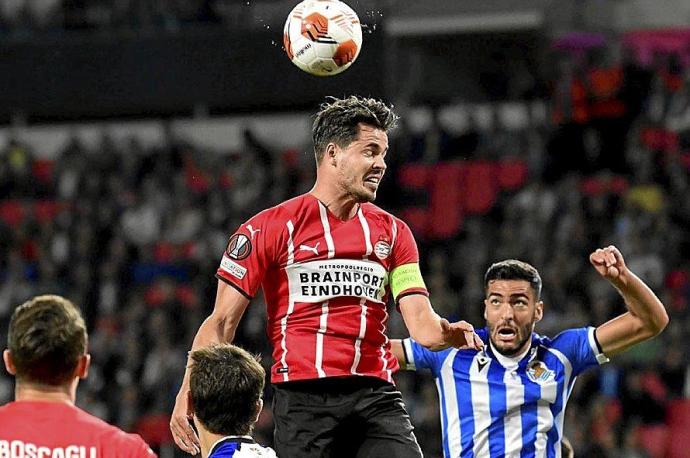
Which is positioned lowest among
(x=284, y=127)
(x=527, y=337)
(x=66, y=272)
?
(x=527, y=337)

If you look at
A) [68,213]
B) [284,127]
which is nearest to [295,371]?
[68,213]

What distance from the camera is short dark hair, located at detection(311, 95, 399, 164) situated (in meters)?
5.67

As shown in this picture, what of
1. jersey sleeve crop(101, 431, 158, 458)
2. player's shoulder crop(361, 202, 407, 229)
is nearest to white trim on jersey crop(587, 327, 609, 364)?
player's shoulder crop(361, 202, 407, 229)

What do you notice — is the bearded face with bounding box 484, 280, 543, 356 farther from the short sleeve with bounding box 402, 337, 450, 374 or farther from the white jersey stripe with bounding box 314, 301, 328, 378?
the white jersey stripe with bounding box 314, 301, 328, 378

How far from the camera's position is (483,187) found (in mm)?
15086

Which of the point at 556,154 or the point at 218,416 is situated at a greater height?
the point at 556,154

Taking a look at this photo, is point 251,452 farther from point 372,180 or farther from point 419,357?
point 419,357

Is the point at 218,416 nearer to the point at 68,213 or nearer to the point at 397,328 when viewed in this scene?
the point at 397,328

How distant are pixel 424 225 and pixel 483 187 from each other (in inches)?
32.3

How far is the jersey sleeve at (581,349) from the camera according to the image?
634cm

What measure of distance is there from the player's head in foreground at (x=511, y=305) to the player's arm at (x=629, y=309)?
346 millimetres

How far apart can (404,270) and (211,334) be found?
2.90 ft

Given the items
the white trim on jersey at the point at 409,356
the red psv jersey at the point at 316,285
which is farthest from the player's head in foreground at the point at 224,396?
the white trim on jersey at the point at 409,356

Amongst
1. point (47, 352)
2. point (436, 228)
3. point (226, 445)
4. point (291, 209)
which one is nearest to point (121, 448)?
point (47, 352)
